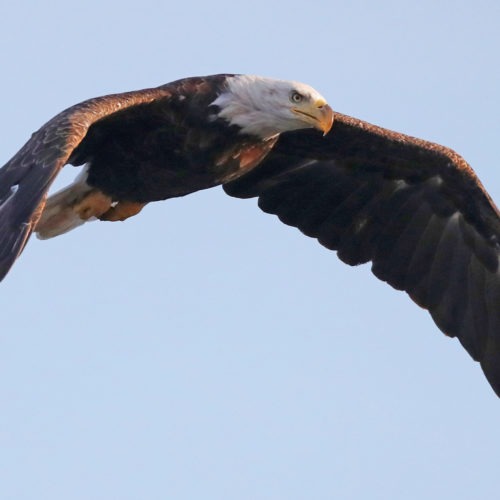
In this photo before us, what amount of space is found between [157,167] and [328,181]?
2.16 metres

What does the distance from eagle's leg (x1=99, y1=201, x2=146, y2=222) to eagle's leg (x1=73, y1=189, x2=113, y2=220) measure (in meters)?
0.06

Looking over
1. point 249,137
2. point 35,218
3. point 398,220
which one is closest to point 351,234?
point 398,220

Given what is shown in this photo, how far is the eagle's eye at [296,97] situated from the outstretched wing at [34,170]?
59.6 inches

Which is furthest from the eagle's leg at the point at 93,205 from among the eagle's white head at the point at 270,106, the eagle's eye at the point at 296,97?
the eagle's eye at the point at 296,97

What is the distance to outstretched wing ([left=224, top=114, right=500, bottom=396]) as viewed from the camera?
63.1 feet

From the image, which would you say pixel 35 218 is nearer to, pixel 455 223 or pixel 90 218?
pixel 90 218

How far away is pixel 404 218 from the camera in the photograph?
19594 mm

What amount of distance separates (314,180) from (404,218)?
2.95 feet

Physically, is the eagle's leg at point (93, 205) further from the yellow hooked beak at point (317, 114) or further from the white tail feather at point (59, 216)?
the yellow hooked beak at point (317, 114)

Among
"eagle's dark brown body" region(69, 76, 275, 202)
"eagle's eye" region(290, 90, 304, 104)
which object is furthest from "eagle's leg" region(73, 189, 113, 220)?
"eagle's eye" region(290, 90, 304, 104)

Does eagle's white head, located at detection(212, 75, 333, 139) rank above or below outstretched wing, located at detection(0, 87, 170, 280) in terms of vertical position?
above

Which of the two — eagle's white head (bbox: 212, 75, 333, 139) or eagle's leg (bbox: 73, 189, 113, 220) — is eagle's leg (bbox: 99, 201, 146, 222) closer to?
eagle's leg (bbox: 73, 189, 113, 220)

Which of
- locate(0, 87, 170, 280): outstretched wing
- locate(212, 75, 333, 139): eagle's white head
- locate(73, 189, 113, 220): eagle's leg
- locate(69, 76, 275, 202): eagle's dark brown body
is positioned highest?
locate(212, 75, 333, 139): eagle's white head

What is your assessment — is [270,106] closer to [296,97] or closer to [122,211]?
[296,97]
